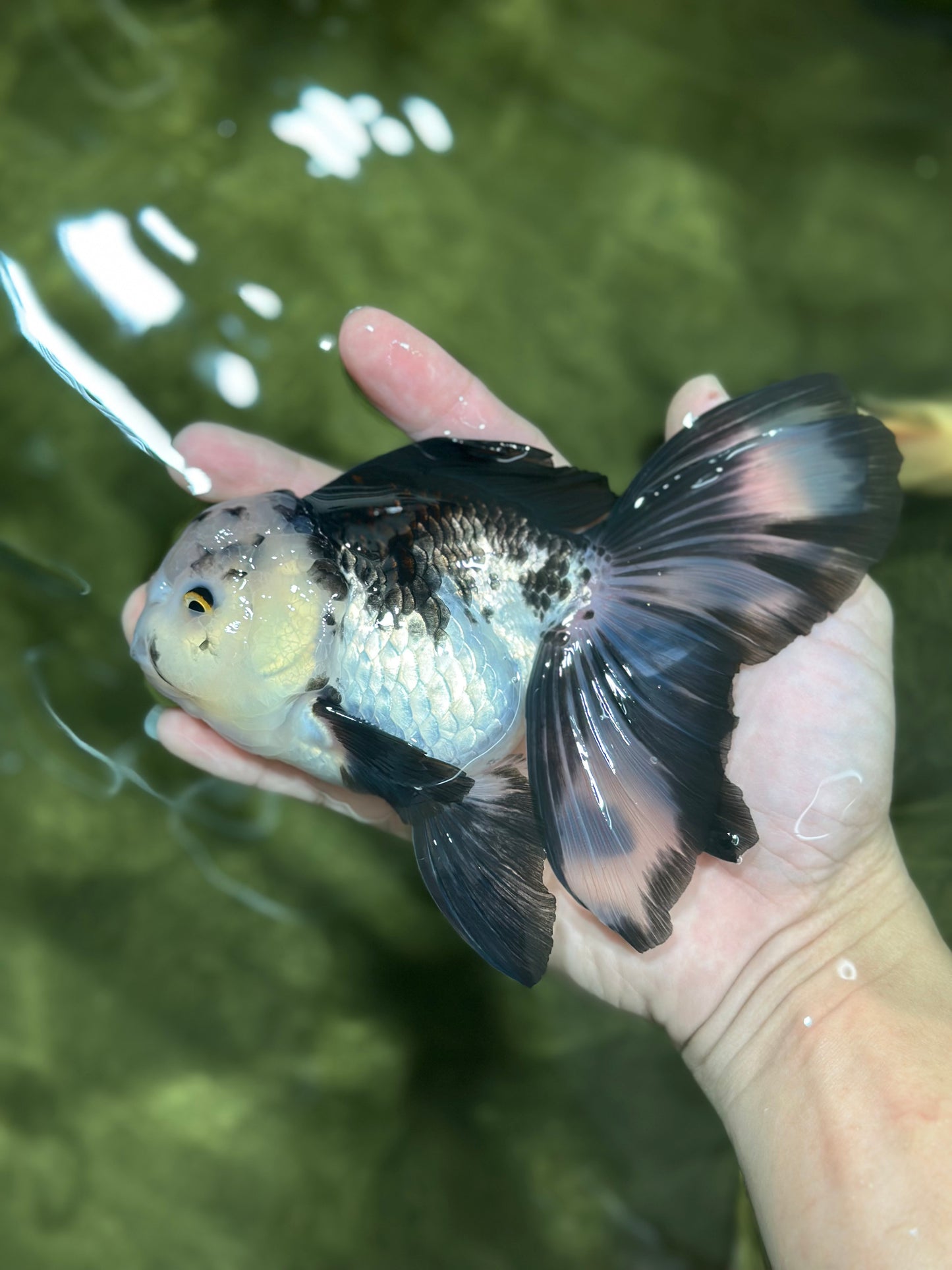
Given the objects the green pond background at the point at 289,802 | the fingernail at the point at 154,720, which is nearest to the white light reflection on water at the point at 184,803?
the green pond background at the point at 289,802

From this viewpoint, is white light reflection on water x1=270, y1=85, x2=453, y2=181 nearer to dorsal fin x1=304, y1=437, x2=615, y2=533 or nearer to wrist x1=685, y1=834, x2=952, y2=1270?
dorsal fin x1=304, y1=437, x2=615, y2=533

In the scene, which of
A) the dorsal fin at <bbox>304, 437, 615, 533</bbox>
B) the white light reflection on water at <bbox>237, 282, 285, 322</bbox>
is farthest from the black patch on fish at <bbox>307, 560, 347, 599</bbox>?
the white light reflection on water at <bbox>237, 282, 285, 322</bbox>

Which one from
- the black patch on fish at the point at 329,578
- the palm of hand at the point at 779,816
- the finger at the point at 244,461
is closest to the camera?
the black patch on fish at the point at 329,578

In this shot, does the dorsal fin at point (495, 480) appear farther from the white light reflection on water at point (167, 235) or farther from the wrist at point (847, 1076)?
the white light reflection on water at point (167, 235)

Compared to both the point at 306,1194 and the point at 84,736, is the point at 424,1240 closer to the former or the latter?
the point at 306,1194

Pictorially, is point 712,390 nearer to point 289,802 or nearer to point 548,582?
point 548,582

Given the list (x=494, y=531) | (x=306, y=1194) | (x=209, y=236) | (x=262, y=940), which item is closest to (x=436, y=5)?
(x=209, y=236)
